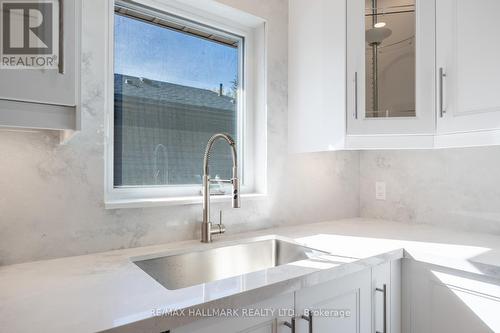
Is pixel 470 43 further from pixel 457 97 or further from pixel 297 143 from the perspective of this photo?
pixel 297 143

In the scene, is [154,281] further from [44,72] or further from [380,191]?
[380,191]

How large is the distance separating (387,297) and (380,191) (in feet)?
2.83

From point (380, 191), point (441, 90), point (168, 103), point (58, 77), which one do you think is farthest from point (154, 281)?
point (380, 191)

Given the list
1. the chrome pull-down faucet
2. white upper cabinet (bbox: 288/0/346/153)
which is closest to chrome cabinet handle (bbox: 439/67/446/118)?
white upper cabinet (bbox: 288/0/346/153)

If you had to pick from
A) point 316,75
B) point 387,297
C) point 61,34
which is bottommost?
point 387,297

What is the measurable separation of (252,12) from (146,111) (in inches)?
28.5

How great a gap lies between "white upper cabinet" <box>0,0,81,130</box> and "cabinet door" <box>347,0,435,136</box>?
1091 millimetres

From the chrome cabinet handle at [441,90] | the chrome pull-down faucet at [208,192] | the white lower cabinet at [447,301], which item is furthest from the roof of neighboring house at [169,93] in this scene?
the white lower cabinet at [447,301]

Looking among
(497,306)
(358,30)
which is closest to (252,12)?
(358,30)

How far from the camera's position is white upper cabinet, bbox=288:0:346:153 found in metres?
1.44

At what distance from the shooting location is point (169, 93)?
1.44 meters

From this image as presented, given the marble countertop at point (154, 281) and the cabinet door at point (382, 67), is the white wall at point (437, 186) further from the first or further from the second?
the cabinet door at point (382, 67)

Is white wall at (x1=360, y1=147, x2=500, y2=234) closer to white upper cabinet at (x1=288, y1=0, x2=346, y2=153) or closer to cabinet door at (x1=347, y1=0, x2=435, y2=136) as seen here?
cabinet door at (x1=347, y1=0, x2=435, y2=136)

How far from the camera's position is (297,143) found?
1656 mm
